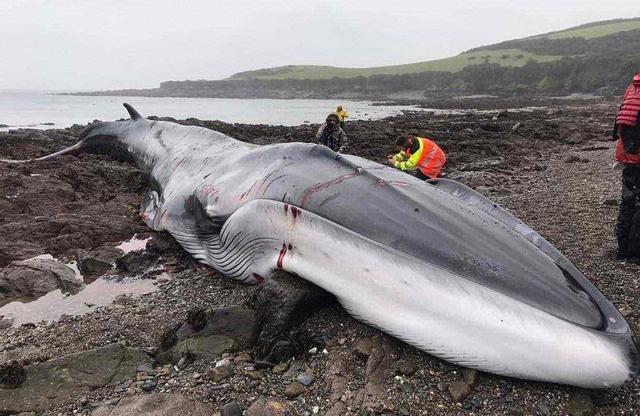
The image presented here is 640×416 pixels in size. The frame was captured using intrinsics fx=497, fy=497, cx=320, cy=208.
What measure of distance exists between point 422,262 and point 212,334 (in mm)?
1909

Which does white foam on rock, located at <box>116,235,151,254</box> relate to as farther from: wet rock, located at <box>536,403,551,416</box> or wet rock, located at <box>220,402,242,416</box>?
wet rock, located at <box>536,403,551,416</box>

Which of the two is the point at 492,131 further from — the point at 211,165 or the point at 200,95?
the point at 200,95

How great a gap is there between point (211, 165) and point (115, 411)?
4.12m

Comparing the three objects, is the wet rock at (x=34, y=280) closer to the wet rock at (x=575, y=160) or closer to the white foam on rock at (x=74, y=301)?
the white foam on rock at (x=74, y=301)

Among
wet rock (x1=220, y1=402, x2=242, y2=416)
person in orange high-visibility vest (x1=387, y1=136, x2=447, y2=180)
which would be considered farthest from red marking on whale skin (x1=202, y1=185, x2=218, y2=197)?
person in orange high-visibility vest (x1=387, y1=136, x2=447, y2=180)

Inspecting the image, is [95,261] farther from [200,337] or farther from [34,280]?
[200,337]

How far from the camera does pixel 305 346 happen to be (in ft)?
13.0

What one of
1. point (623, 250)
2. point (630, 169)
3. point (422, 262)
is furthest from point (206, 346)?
point (630, 169)

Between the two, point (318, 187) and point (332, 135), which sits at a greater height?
point (318, 187)

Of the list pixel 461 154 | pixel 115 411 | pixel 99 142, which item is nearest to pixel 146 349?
pixel 115 411

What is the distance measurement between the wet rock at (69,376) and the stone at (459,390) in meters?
2.38

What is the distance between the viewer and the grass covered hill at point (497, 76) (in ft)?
210

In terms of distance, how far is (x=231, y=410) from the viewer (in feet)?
10.8

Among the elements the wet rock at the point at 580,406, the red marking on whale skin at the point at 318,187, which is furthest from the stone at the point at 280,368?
the wet rock at the point at 580,406
